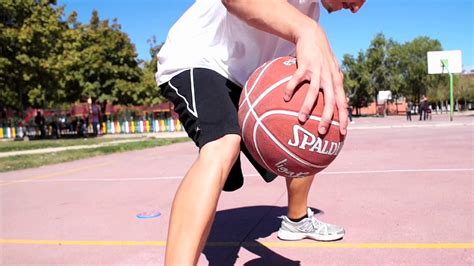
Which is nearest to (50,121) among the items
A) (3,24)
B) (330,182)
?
(3,24)

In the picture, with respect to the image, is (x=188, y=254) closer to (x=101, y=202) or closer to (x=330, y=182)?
(x=101, y=202)

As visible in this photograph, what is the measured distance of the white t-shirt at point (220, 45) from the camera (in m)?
2.30

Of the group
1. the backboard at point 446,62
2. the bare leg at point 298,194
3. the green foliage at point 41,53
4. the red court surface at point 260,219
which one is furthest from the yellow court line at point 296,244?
the backboard at point 446,62

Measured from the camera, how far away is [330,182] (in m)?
6.05

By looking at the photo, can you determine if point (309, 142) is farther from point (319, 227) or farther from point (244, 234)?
point (244, 234)

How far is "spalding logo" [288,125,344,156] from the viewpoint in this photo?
5.81 feet

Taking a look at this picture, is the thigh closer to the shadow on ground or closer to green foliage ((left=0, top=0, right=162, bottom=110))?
the shadow on ground

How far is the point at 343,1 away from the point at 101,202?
4.20 metres

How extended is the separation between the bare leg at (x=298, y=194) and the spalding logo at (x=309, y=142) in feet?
4.51

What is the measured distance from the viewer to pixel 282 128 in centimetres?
183

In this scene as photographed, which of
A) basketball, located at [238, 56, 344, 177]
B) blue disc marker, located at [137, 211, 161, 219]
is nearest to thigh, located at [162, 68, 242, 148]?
basketball, located at [238, 56, 344, 177]

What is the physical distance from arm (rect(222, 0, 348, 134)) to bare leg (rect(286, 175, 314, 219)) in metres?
1.42

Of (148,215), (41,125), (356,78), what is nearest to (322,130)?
(148,215)

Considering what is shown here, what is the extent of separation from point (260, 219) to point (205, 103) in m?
2.22
